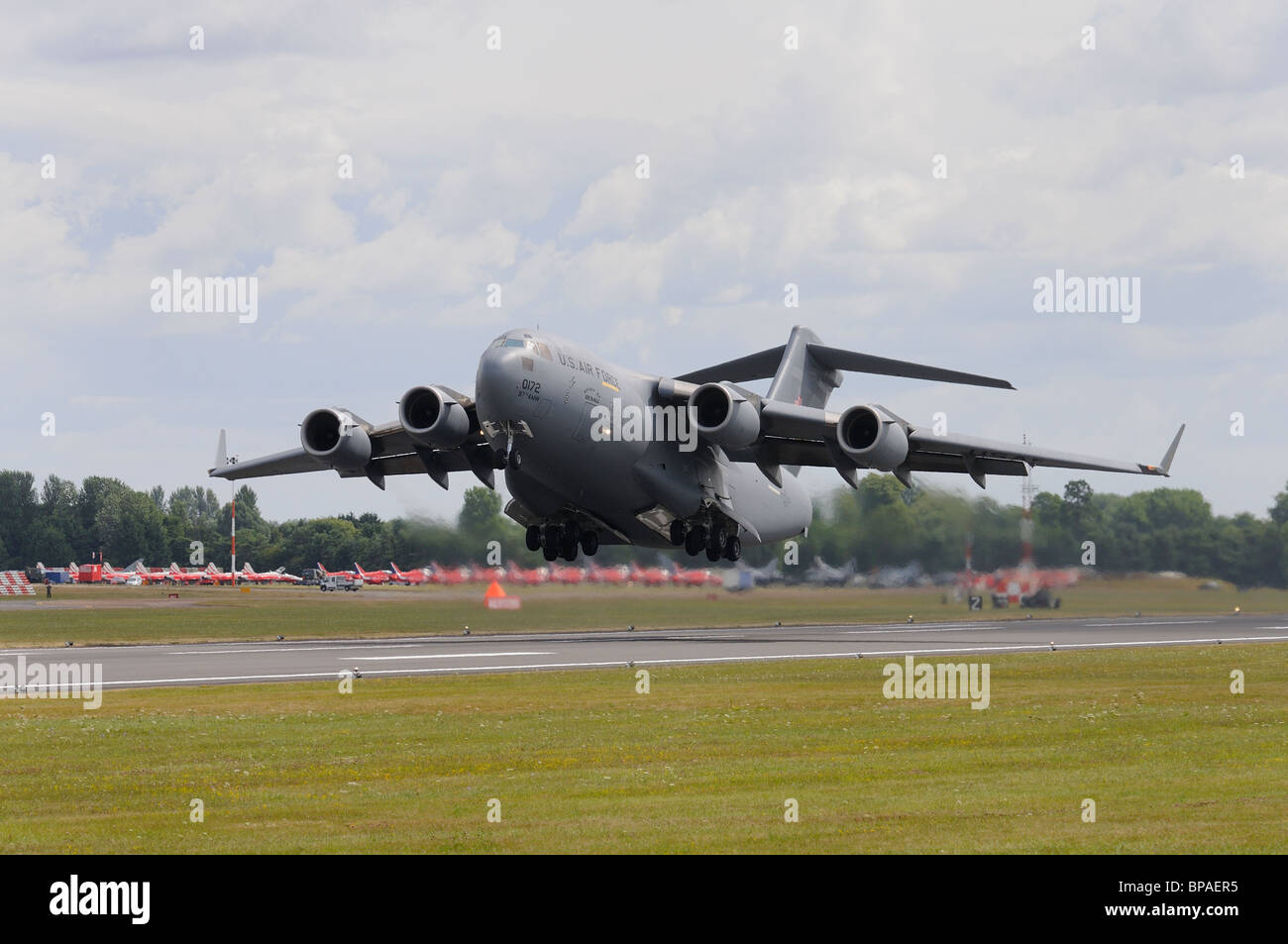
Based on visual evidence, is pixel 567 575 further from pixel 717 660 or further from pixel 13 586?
pixel 13 586

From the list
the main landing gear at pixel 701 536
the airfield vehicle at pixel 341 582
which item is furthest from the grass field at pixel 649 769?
the airfield vehicle at pixel 341 582

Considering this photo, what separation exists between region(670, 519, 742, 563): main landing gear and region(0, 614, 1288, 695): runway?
8.11ft

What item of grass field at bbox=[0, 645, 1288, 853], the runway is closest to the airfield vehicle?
the runway

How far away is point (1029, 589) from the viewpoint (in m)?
50.0

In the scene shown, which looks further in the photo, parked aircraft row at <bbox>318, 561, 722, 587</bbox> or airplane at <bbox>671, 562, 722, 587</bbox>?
airplane at <bbox>671, 562, 722, 587</bbox>

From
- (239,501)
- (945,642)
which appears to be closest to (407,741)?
(945,642)

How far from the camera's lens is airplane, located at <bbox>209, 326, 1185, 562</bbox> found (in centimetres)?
3219

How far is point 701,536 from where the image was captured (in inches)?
1554

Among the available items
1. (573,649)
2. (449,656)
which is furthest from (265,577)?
(449,656)

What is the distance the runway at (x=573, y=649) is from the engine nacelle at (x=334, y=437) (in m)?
4.79

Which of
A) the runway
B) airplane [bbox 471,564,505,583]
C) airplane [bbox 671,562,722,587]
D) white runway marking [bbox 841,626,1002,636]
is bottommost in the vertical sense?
white runway marking [bbox 841,626,1002,636]

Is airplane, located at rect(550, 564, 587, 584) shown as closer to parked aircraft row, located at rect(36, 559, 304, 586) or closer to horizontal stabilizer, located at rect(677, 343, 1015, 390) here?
horizontal stabilizer, located at rect(677, 343, 1015, 390)

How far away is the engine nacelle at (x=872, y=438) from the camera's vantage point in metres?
35.4
